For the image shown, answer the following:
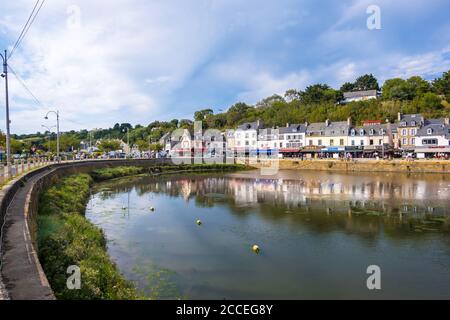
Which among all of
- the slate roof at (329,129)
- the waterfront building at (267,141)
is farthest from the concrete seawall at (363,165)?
the waterfront building at (267,141)

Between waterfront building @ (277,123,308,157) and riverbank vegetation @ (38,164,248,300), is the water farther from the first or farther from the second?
waterfront building @ (277,123,308,157)

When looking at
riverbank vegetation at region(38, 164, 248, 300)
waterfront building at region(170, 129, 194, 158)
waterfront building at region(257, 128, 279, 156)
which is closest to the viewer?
riverbank vegetation at region(38, 164, 248, 300)

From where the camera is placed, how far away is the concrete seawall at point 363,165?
182 feet

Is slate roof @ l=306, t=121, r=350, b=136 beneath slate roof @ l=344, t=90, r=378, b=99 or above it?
beneath

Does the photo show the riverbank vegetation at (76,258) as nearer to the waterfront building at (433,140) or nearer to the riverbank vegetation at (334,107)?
the riverbank vegetation at (334,107)

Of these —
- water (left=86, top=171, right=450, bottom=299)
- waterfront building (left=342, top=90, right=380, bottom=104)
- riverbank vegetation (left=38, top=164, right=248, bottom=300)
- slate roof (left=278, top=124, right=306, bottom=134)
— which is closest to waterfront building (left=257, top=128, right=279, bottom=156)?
slate roof (left=278, top=124, right=306, bottom=134)

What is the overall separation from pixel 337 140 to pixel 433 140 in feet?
58.9

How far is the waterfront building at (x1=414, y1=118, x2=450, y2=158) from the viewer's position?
61500mm

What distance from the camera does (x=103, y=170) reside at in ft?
159

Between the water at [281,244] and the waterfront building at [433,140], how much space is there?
34.9m

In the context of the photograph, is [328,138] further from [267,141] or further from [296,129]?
[267,141]

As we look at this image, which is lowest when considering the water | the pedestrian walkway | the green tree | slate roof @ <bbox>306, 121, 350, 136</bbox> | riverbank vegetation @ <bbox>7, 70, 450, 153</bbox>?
the water

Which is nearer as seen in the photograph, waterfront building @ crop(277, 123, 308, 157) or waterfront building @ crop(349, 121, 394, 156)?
waterfront building @ crop(349, 121, 394, 156)

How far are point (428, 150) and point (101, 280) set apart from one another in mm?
66220
